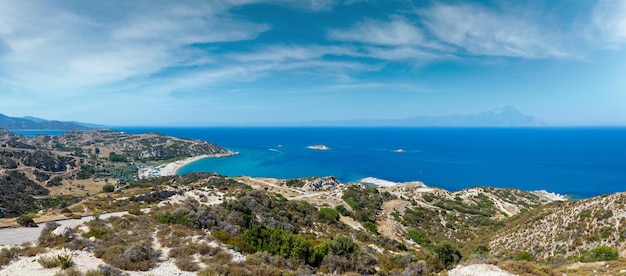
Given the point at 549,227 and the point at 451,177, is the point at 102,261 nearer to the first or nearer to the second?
the point at 549,227

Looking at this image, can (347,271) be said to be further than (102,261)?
Yes

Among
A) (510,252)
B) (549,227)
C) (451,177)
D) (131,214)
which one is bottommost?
(451,177)

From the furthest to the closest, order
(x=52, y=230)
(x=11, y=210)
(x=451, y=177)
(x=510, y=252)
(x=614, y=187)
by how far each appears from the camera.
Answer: (x=451, y=177) → (x=614, y=187) → (x=11, y=210) → (x=510, y=252) → (x=52, y=230)

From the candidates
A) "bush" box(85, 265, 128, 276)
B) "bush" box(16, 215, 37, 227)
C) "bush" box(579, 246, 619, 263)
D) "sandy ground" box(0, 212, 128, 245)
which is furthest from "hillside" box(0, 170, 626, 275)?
"bush" box(16, 215, 37, 227)

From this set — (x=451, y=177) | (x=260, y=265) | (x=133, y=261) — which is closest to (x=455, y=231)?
(x=260, y=265)

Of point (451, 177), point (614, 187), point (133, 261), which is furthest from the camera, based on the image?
point (451, 177)

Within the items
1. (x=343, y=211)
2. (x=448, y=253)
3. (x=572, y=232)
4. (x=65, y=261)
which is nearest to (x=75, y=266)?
(x=65, y=261)

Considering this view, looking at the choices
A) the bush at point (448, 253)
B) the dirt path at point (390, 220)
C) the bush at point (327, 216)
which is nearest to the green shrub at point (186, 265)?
Answer: the bush at point (448, 253)

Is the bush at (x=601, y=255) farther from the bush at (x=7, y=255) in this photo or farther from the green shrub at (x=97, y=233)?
the bush at (x=7, y=255)

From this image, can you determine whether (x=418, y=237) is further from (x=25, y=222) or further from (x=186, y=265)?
(x=25, y=222)
